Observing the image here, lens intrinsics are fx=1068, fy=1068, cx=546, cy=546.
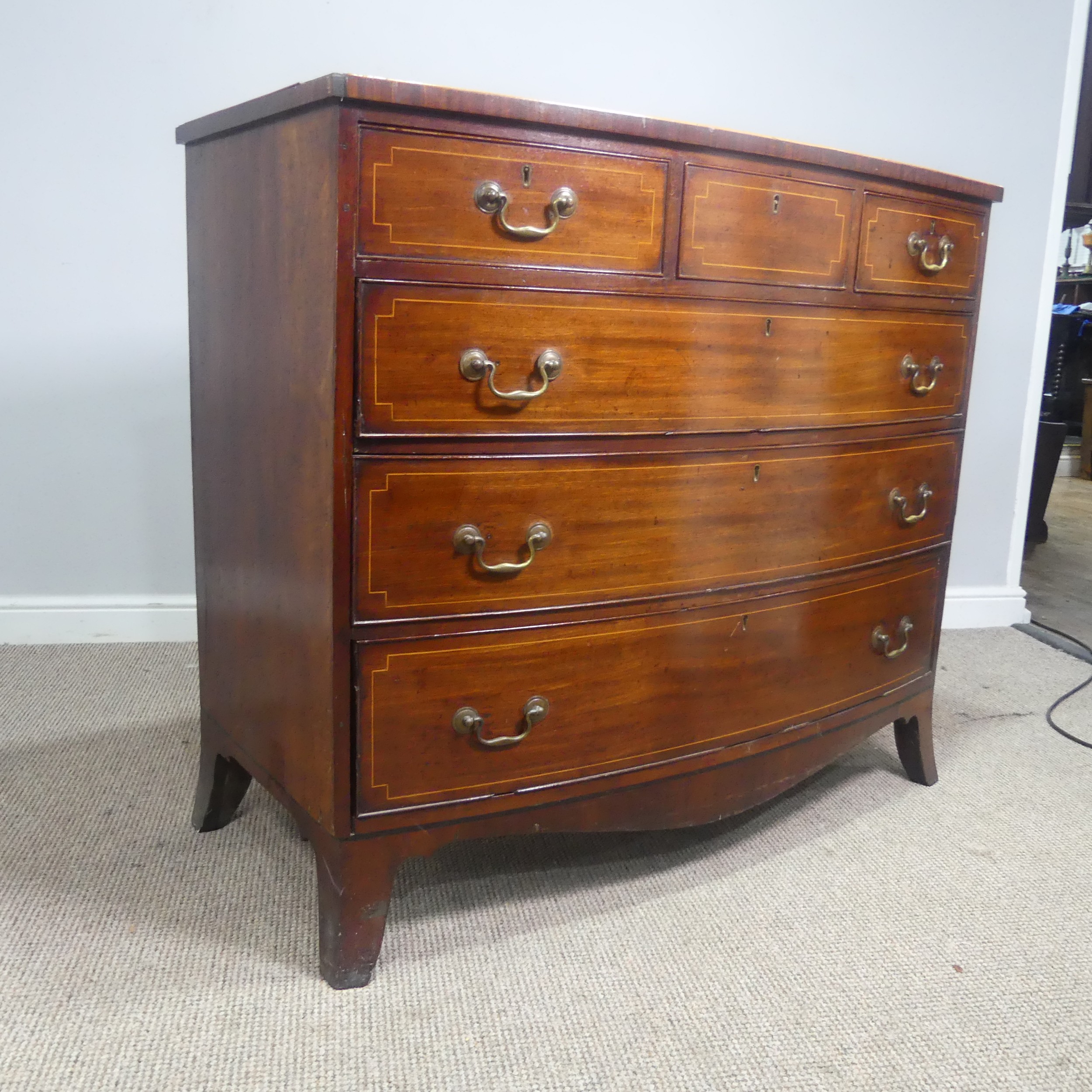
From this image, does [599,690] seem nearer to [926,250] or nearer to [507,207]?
[507,207]

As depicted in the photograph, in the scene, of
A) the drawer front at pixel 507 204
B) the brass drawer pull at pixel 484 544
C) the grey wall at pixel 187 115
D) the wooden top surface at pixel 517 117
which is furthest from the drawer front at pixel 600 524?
the grey wall at pixel 187 115

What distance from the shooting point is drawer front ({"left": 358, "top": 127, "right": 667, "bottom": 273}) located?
3.84 ft

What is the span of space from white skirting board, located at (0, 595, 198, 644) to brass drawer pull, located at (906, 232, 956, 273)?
172 centimetres

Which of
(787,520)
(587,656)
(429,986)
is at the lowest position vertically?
(429,986)

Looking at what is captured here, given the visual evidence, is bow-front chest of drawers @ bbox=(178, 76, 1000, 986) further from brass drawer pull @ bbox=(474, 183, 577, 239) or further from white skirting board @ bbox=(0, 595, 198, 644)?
white skirting board @ bbox=(0, 595, 198, 644)

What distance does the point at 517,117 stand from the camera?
120 centimetres

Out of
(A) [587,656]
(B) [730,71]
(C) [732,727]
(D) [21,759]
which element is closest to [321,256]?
(A) [587,656]

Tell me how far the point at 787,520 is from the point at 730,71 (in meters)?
1.42

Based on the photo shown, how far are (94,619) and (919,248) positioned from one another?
6.45ft

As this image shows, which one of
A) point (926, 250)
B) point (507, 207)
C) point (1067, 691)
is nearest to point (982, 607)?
point (1067, 691)

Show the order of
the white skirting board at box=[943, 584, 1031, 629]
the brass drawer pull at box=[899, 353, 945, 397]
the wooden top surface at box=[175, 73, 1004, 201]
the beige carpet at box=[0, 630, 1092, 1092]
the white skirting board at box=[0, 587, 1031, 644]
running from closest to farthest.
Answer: the wooden top surface at box=[175, 73, 1004, 201] → the beige carpet at box=[0, 630, 1092, 1092] → the brass drawer pull at box=[899, 353, 945, 397] → the white skirting board at box=[0, 587, 1031, 644] → the white skirting board at box=[943, 584, 1031, 629]

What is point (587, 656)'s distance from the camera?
1.43 meters

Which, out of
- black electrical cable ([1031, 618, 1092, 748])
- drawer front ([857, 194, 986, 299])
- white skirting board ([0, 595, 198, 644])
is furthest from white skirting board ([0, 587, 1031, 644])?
black electrical cable ([1031, 618, 1092, 748])

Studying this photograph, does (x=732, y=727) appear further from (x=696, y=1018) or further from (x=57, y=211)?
(x=57, y=211)
